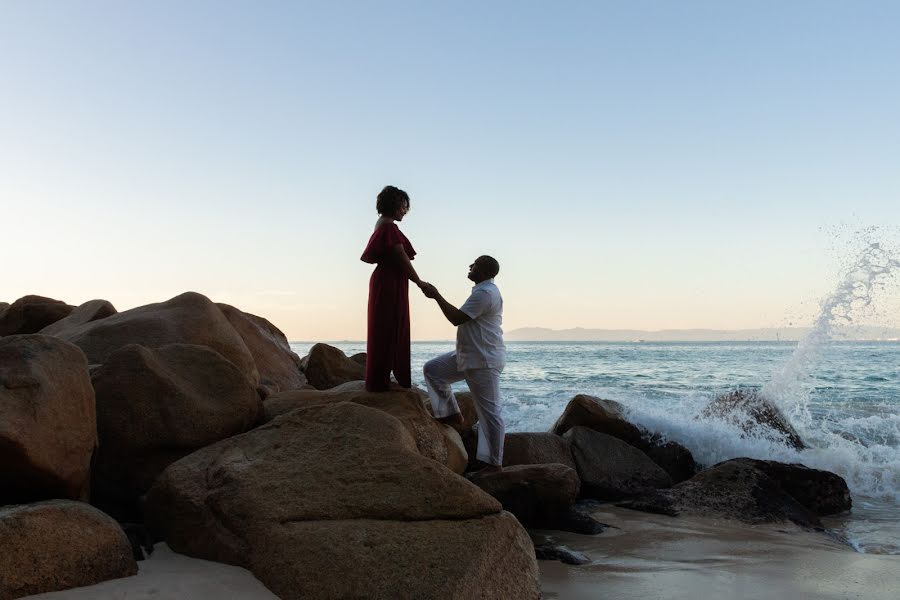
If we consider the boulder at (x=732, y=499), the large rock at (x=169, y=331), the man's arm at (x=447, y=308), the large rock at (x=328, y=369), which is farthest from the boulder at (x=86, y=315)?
the boulder at (x=732, y=499)

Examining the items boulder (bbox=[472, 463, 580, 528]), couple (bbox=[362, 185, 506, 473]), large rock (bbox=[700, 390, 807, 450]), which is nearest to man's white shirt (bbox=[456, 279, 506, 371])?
couple (bbox=[362, 185, 506, 473])

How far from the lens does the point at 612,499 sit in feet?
23.5

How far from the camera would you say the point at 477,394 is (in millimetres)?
6113

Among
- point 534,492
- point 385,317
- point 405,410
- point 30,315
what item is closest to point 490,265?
point 385,317

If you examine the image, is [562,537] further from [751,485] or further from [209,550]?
[209,550]

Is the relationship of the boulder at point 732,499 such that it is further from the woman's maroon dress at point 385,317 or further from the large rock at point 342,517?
the large rock at point 342,517

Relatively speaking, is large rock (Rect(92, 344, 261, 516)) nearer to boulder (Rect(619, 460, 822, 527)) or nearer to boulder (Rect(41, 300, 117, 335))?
A: boulder (Rect(41, 300, 117, 335))

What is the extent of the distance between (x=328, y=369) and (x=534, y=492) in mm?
3421

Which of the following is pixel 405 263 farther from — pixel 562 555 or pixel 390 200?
pixel 562 555

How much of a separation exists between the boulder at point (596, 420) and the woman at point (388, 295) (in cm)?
310

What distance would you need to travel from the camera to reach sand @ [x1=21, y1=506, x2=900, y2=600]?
143 inches

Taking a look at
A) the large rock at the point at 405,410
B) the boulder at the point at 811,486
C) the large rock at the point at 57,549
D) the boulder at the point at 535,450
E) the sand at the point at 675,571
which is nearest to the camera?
the large rock at the point at 57,549

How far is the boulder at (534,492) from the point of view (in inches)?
234

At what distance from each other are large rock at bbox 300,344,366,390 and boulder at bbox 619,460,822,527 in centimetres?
341
